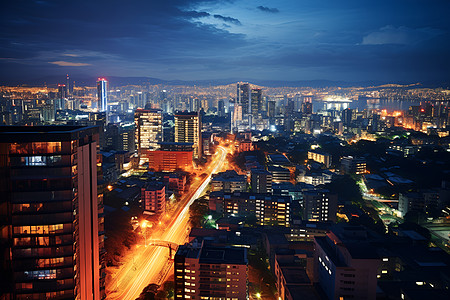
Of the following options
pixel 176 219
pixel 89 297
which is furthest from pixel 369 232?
pixel 89 297

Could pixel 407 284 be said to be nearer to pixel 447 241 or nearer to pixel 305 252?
pixel 305 252

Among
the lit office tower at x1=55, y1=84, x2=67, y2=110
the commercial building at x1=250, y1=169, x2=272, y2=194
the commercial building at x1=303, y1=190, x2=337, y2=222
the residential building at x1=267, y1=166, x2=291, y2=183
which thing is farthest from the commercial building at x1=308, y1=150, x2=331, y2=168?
the lit office tower at x1=55, y1=84, x2=67, y2=110

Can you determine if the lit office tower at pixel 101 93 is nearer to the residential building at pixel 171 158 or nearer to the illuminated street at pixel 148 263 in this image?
the residential building at pixel 171 158

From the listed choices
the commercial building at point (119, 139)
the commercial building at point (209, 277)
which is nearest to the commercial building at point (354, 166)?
the commercial building at point (209, 277)

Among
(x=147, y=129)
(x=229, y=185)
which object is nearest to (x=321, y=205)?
(x=229, y=185)

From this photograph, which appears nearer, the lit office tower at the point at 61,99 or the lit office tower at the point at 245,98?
the lit office tower at the point at 61,99

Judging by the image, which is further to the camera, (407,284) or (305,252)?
(305,252)

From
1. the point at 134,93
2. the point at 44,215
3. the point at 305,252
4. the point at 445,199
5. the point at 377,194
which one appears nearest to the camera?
the point at 44,215
